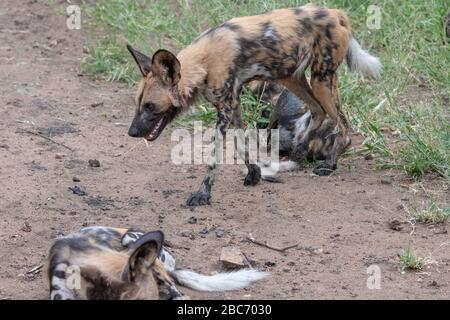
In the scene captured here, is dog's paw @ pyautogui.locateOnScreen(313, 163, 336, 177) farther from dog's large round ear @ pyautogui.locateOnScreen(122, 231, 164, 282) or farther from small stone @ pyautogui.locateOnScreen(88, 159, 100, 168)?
dog's large round ear @ pyautogui.locateOnScreen(122, 231, 164, 282)

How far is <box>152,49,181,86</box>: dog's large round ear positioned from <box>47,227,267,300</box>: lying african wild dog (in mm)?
1238

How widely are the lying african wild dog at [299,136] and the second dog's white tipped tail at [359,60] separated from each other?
0.32m

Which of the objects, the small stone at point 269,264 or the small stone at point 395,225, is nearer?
the small stone at point 269,264

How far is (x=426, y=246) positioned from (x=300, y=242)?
1.96 ft

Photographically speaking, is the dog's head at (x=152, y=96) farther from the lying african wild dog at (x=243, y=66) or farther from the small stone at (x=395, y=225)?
the small stone at (x=395, y=225)

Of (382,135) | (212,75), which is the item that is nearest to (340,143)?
(382,135)

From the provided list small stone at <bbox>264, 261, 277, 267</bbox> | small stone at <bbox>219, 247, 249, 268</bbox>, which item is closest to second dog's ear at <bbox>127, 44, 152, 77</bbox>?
small stone at <bbox>219, 247, 249, 268</bbox>

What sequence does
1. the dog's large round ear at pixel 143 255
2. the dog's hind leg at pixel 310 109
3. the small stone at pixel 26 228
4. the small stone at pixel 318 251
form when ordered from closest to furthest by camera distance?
the dog's large round ear at pixel 143 255 < the small stone at pixel 318 251 < the small stone at pixel 26 228 < the dog's hind leg at pixel 310 109

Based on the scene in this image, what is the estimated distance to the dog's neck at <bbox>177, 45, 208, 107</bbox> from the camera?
5.51 meters

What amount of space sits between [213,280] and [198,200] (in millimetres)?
1211

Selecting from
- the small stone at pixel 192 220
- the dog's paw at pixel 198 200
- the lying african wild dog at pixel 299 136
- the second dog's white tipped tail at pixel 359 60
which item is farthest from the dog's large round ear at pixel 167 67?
the second dog's white tipped tail at pixel 359 60

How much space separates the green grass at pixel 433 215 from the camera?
5141 millimetres

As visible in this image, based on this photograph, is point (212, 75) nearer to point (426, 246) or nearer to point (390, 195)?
point (390, 195)

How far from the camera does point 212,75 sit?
18.4 feet
